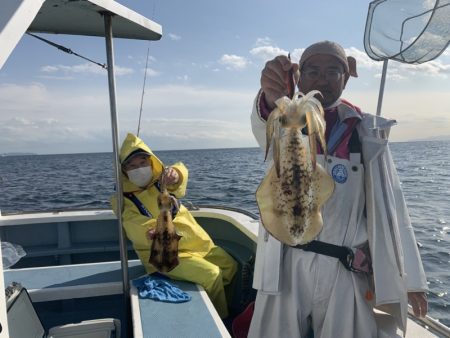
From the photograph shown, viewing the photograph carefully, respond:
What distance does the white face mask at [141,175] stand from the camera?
4.39 meters

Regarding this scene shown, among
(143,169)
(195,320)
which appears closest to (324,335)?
(195,320)

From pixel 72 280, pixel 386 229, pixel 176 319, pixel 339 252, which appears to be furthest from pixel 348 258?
pixel 72 280

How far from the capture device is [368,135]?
8.32 feet

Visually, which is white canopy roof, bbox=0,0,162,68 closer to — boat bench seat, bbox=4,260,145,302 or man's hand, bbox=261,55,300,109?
man's hand, bbox=261,55,300,109

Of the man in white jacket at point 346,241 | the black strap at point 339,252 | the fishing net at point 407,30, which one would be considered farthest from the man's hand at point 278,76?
the fishing net at point 407,30

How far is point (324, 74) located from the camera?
2387mm

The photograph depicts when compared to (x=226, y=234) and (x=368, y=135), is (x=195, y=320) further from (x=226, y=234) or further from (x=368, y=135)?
(x=226, y=234)

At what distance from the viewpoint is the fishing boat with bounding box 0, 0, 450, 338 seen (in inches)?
112

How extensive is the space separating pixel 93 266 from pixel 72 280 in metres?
0.43

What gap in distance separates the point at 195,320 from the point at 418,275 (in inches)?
68.5

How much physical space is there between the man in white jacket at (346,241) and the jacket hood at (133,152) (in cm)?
210

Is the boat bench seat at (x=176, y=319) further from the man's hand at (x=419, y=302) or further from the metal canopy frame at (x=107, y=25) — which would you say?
the man's hand at (x=419, y=302)

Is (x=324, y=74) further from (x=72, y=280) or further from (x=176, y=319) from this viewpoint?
(x=72, y=280)

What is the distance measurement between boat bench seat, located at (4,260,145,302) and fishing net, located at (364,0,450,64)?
11.3 feet
